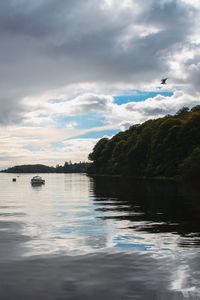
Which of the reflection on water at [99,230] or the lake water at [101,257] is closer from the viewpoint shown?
the lake water at [101,257]

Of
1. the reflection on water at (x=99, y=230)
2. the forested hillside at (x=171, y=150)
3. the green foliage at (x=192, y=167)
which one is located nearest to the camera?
the reflection on water at (x=99, y=230)

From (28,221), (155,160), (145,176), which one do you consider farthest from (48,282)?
(145,176)

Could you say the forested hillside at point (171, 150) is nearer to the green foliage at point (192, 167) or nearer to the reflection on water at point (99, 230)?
the green foliage at point (192, 167)

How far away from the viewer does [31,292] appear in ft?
52.5

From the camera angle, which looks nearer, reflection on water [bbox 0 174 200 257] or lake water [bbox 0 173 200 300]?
lake water [bbox 0 173 200 300]

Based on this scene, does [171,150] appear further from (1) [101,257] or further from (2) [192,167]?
(1) [101,257]

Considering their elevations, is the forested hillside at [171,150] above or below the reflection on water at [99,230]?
above

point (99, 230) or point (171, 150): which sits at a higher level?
point (171, 150)

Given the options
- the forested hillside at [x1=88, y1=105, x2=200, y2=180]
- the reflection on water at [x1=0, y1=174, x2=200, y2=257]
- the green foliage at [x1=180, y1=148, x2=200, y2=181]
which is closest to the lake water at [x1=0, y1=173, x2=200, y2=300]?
the reflection on water at [x1=0, y1=174, x2=200, y2=257]

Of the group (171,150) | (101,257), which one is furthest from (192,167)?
(101,257)

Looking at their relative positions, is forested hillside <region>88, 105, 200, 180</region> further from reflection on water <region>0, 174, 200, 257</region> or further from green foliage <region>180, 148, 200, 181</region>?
reflection on water <region>0, 174, 200, 257</region>

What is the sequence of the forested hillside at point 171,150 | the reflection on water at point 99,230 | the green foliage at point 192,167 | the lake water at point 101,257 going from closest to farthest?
the lake water at point 101,257 → the reflection on water at point 99,230 → the green foliage at point 192,167 → the forested hillside at point 171,150

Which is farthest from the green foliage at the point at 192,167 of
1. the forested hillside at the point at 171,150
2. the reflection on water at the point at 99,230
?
the reflection on water at the point at 99,230

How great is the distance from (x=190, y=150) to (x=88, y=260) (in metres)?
109
